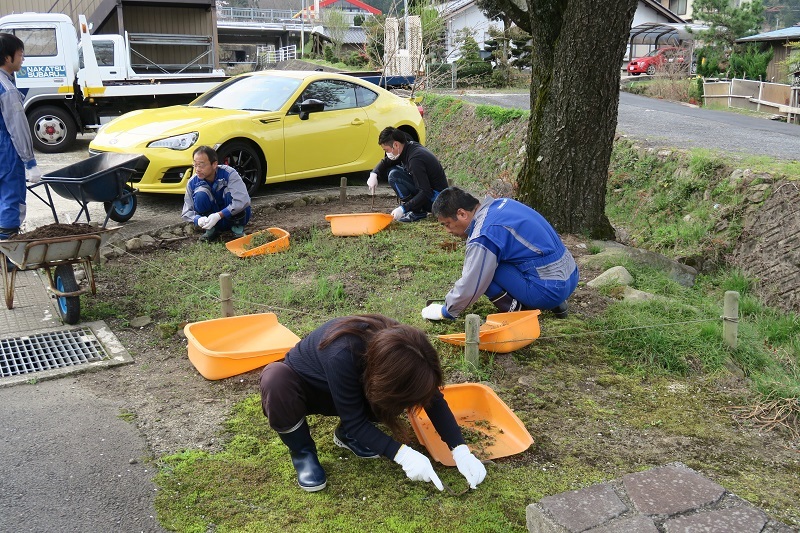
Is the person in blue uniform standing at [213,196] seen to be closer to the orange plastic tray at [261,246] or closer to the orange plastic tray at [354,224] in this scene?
the orange plastic tray at [261,246]

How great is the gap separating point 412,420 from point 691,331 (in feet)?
7.84

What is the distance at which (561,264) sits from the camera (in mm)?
4617

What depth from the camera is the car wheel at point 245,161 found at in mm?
8227

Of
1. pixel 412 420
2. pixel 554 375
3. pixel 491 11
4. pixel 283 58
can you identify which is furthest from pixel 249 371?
pixel 283 58

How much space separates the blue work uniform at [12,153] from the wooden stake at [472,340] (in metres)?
4.03

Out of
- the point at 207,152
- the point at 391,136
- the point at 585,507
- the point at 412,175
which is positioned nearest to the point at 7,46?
the point at 207,152

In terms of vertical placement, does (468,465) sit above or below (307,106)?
below

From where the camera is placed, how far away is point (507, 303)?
473 cm

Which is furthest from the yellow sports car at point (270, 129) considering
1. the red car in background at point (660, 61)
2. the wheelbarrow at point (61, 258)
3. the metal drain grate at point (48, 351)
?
the red car in background at point (660, 61)

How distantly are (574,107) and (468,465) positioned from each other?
14.9 ft

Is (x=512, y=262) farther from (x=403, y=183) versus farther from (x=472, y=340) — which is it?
(x=403, y=183)

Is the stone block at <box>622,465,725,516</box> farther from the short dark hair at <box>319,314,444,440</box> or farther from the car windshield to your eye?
the car windshield

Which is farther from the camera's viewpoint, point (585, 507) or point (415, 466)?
point (415, 466)

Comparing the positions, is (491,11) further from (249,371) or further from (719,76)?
(719,76)
